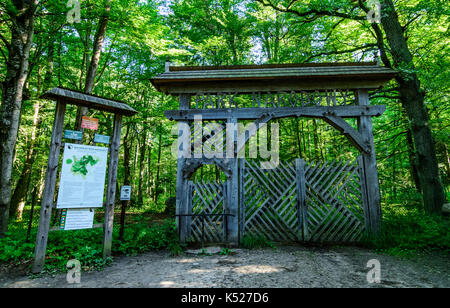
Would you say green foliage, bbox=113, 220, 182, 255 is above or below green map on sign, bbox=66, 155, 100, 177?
below

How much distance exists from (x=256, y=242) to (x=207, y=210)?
1.54 m

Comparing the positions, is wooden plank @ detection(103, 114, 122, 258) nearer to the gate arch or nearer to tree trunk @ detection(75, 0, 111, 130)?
the gate arch

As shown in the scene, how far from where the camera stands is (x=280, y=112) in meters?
5.99

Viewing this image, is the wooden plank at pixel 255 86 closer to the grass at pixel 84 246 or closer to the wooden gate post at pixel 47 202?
the wooden gate post at pixel 47 202

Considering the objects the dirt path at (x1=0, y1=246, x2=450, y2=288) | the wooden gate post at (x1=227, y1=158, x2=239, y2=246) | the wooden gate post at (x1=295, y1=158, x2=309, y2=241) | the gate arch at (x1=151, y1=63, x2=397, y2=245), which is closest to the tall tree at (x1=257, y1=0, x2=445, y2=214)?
the gate arch at (x1=151, y1=63, x2=397, y2=245)

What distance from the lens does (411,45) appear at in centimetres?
866

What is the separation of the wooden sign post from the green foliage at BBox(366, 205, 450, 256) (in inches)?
252

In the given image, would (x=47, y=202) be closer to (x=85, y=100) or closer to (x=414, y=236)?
(x=85, y=100)

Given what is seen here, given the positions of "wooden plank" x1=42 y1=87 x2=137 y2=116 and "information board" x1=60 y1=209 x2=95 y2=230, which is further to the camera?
"wooden plank" x1=42 y1=87 x2=137 y2=116

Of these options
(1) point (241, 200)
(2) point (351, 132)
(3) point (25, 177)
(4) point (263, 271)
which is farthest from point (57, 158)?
(2) point (351, 132)

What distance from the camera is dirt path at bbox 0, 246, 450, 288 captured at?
3.32 metres

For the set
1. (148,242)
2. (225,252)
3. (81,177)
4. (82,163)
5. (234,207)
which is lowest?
(225,252)

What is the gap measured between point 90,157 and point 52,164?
2.05 feet
